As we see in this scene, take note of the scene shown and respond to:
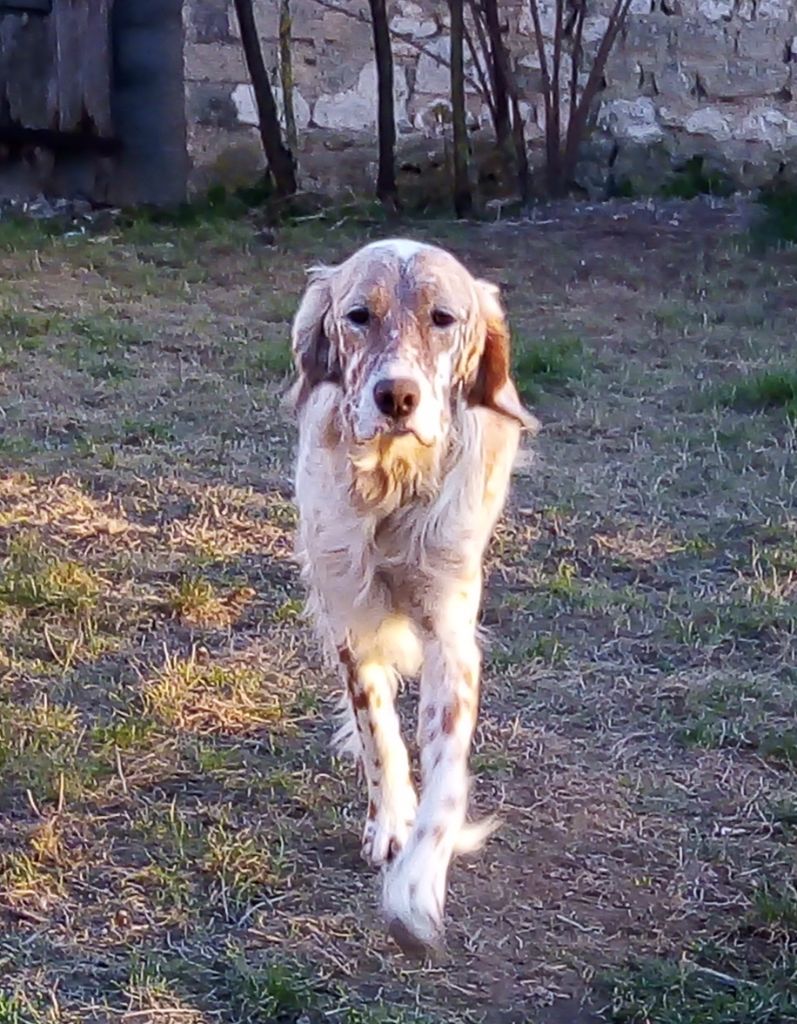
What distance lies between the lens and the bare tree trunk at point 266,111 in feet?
27.0

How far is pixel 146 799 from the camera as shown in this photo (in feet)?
10.4

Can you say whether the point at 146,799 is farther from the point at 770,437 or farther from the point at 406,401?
the point at 770,437

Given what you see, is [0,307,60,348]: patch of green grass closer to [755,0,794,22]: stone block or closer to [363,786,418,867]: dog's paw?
[363,786,418,867]: dog's paw

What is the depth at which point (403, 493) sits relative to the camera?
297 cm

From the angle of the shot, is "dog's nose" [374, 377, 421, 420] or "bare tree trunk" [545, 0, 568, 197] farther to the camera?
"bare tree trunk" [545, 0, 568, 197]

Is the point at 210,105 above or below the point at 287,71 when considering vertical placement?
below

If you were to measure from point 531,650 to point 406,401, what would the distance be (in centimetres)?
121

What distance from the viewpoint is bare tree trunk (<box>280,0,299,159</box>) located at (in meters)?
8.64

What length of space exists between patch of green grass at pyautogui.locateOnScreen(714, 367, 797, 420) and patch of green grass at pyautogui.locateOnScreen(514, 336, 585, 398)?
19.5 inches

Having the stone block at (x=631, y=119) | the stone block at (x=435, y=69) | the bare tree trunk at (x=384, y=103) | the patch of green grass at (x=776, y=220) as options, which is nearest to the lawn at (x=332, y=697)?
the patch of green grass at (x=776, y=220)

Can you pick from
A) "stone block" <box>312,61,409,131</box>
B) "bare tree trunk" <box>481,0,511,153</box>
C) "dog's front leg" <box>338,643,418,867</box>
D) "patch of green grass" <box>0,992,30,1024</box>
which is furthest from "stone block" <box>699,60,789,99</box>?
"patch of green grass" <box>0,992,30,1024</box>

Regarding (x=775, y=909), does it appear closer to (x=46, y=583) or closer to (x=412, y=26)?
(x=46, y=583)

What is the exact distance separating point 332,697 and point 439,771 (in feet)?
2.68

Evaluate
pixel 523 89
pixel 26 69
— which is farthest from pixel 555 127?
pixel 26 69
